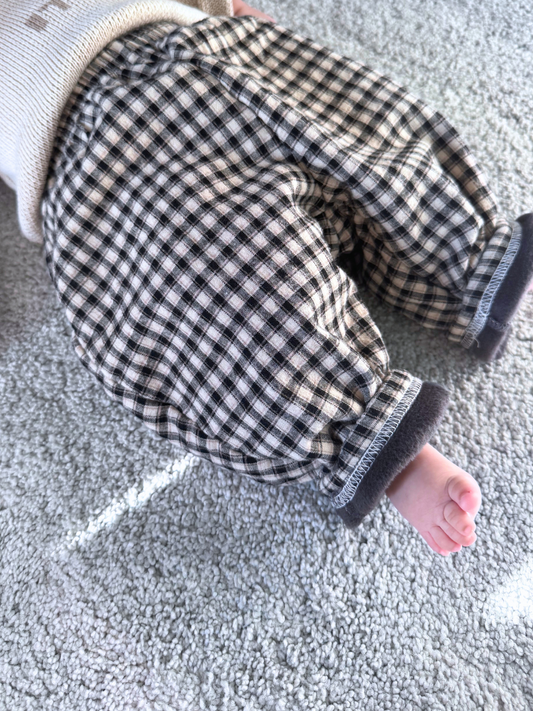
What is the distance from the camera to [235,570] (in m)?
0.61

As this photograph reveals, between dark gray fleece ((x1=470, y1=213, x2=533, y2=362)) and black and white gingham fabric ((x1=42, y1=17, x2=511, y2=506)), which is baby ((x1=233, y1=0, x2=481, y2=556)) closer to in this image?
black and white gingham fabric ((x1=42, y1=17, x2=511, y2=506))

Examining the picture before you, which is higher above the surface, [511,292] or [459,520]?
[511,292]

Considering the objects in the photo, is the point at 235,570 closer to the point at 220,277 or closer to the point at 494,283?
the point at 220,277

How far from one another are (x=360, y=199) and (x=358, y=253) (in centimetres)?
12

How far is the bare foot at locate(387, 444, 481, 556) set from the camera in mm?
519

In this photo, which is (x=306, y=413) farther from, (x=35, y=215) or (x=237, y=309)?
(x=35, y=215)

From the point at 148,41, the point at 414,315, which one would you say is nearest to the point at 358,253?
the point at 414,315

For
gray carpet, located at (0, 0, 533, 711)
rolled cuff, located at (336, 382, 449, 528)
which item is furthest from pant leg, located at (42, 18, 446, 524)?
gray carpet, located at (0, 0, 533, 711)

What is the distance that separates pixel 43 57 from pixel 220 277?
13.9 inches

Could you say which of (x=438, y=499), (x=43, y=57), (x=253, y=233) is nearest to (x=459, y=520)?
(x=438, y=499)

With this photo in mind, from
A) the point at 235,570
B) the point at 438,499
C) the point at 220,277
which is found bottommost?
the point at 235,570

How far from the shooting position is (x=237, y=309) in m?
0.51

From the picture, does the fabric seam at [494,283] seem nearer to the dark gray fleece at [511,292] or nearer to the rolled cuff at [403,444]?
the dark gray fleece at [511,292]

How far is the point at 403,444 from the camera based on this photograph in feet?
1.68
